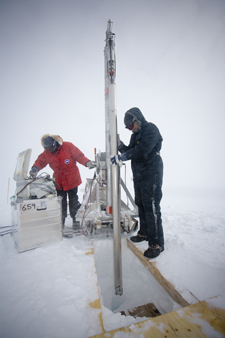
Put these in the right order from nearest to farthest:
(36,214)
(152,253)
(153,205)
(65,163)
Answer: (152,253)
(153,205)
(36,214)
(65,163)

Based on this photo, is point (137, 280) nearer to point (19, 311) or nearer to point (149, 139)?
point (19, 311)

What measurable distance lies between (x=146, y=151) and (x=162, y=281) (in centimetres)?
160

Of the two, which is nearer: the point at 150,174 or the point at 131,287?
the point at 131,287

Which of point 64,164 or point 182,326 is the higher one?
point 64,164

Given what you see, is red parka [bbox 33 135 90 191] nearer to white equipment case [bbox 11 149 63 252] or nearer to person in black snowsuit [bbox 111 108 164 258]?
white equipment case [bbox 11 149 63 252]

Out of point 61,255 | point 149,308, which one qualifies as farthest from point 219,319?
point 61,255

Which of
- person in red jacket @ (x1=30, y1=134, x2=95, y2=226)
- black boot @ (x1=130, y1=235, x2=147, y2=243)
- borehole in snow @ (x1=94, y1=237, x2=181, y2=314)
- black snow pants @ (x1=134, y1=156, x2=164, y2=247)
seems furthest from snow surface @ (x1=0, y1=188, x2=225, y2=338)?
person in red jacket @ (x1=30, y1=134, x2=95, y2=226)

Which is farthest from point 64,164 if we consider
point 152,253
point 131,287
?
point 131,287

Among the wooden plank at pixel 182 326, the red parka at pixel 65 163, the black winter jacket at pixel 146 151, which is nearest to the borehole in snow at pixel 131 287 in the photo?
the wooden plank at pixel 182 326

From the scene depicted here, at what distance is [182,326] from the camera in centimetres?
99

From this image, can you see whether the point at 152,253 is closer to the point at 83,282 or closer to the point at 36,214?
the point at 83,282

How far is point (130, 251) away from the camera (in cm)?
241

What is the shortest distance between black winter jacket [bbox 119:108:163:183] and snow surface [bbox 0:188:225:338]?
3.99 ft

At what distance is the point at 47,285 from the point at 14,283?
374mm
